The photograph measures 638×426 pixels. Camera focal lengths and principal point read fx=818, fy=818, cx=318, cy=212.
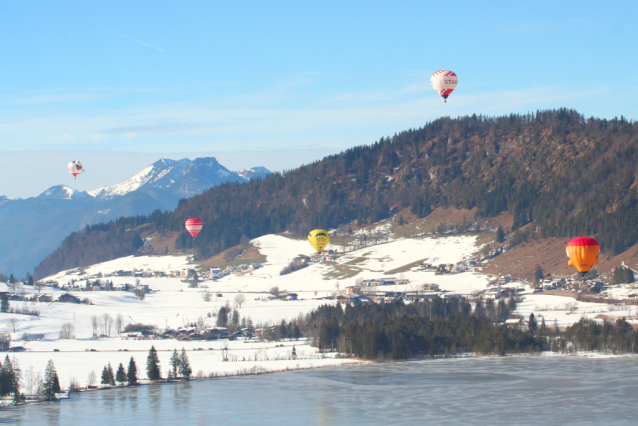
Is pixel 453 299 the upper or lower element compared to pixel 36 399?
upper

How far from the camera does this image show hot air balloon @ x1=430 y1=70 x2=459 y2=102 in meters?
122

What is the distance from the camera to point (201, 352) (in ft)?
387

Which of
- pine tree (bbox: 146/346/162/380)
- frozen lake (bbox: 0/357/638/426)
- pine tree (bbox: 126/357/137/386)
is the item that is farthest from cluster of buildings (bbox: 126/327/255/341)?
pine tree (bbox: 126/357/137/386)

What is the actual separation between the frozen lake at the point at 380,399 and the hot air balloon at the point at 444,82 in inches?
1731

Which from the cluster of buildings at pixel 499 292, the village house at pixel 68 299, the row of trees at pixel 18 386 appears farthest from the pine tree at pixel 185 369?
the village house at pixel 68 299

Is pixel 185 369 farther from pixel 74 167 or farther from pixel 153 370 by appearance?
pixel 74 167

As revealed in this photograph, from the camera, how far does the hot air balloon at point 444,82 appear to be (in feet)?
399

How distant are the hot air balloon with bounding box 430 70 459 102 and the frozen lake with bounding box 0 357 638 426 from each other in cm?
4396

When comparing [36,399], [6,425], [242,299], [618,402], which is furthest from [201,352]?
[242,299]

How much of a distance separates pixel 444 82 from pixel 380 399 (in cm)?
5992

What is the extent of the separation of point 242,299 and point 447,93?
88.7m

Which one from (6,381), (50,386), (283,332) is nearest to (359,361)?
(283,332)

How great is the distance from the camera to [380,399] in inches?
3000

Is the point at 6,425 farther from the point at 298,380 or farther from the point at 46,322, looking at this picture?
the point at 46,322
